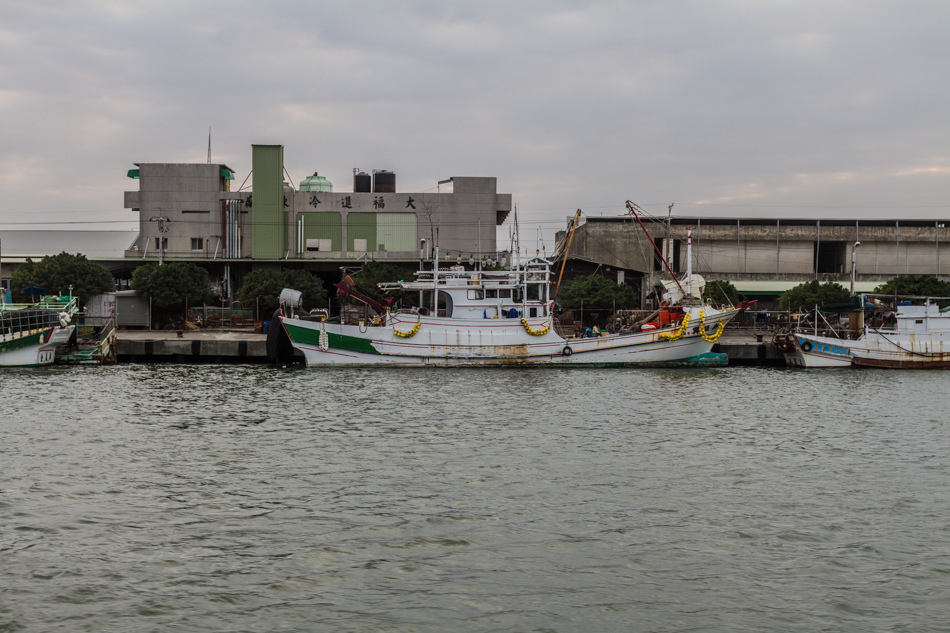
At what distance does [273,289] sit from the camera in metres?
56.1

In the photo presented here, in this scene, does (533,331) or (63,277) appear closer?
(533,331)

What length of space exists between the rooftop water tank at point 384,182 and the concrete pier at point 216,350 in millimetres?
29584

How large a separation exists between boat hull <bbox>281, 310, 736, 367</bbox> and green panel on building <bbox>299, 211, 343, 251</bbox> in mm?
31246

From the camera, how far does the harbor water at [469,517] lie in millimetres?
10859

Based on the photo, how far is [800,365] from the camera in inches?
1767

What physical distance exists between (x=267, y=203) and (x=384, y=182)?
1001 centimetres

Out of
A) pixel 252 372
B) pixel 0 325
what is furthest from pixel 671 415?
pixel 0 325

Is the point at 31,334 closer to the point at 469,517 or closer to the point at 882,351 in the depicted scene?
the point at 469,517

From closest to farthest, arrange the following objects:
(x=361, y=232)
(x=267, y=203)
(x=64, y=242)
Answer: (x=267, y=203)
(x=361, y=232)
(x=64, y=242)

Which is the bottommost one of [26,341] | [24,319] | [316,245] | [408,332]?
[26,341]

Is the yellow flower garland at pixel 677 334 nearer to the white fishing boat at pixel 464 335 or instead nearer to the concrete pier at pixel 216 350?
the white fishing boat at pixel 464 335

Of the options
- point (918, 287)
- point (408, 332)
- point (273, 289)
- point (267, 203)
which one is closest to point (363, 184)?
point (267, 203)

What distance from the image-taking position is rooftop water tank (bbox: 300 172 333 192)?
7619cm

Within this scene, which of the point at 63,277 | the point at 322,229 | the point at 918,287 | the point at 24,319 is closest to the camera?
the point at 24,319
